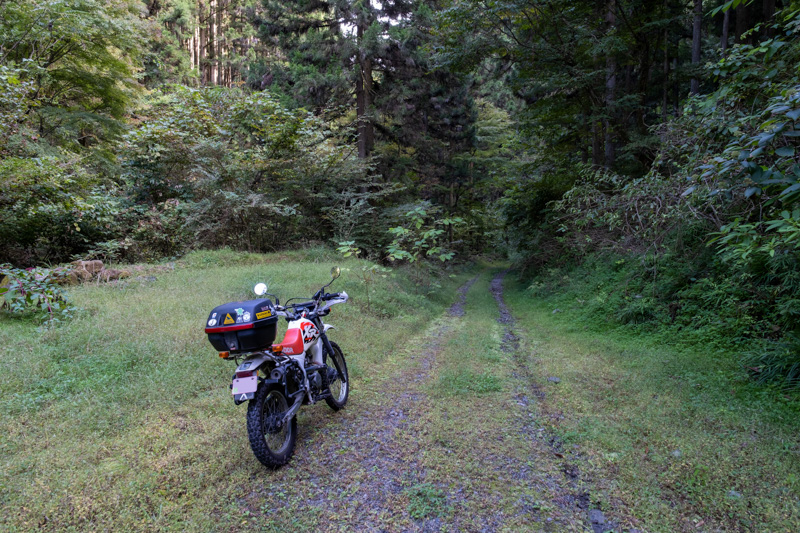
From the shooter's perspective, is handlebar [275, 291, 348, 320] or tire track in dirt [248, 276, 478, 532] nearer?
tire track in dirt [248, 276, 478, 532]

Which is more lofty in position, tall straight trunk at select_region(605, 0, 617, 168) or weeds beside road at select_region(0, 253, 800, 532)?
tall straight trunk at select_region(605, 0, 617, 168)

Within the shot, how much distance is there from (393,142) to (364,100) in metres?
2.45

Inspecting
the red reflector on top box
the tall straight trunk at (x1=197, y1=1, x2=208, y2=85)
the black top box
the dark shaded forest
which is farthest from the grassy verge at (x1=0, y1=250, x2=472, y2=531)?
the tall straight trunk at (x1=197, y1=1, x2=208, y2=85)

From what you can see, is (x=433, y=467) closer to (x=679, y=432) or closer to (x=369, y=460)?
(x=369, y=460)

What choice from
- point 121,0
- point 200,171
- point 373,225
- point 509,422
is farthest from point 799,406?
point 121,0

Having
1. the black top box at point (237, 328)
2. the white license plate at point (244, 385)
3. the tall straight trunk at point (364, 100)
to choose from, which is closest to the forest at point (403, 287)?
the tall straight trunk at point (364, 100)

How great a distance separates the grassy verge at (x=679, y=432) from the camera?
2494mm

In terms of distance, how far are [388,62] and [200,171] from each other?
822 cm

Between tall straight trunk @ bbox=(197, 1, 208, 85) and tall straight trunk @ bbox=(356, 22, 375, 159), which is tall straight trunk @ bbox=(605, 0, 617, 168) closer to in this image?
tall straight trunk @ bbox=(356, 22, 375, 159)

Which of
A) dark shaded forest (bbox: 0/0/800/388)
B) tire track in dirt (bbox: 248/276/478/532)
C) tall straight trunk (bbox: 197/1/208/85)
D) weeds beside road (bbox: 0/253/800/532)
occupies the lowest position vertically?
tire track in dirt (bbox: 248/276/478/532)

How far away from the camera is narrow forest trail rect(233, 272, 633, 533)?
2480 millimetres

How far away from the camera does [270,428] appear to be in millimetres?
2963

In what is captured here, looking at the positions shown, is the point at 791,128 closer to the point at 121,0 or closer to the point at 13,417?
the point at 13,417

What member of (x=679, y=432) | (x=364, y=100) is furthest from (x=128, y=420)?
(x=364, y=100)
